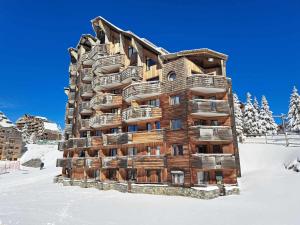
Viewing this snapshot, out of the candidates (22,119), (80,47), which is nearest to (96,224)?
(80,47)

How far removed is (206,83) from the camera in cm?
2988

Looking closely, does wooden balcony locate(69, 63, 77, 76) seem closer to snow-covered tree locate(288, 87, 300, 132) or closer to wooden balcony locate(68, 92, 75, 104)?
wooden balcony locate(68, 92, 75, 104)

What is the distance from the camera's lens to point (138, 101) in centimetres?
3503

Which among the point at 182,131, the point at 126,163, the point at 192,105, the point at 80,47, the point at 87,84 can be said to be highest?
the point at 80,47

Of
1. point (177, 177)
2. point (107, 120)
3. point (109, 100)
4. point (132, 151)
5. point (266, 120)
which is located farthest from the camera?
point (266, 120)

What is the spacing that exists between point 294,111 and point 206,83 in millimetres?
41754

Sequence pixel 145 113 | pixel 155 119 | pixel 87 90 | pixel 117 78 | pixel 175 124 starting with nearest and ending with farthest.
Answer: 1. pixel 175 124
2. pixel 145 113
3. pixel 155 119
4. pixel 117 78
5. pixel 87 90

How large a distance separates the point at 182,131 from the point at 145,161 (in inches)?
233

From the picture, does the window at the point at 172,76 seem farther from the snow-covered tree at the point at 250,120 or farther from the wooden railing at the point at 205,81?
the snow-covered tree at the point at 250,120

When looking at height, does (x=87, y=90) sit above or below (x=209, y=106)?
above

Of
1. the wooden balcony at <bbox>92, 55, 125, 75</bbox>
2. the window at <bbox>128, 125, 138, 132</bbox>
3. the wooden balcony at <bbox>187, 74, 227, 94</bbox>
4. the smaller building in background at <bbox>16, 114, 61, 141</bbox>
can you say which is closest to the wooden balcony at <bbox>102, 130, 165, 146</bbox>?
the window at <bbox>128, 125, 138, 132</bbox>

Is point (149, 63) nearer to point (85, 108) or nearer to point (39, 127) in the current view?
point (85, 108)

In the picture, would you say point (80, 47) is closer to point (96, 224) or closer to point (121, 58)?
point (121, 58)

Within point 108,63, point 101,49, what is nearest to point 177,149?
point 108,63
